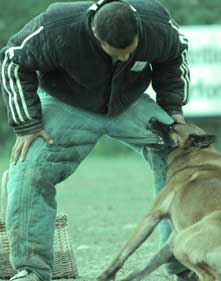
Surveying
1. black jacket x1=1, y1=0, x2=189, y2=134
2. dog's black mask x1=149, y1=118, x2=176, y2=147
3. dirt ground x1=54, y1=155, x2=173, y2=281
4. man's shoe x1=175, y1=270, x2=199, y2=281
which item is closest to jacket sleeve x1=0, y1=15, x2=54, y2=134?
black jacket x1=1, y1=0, x2=189, y2=134

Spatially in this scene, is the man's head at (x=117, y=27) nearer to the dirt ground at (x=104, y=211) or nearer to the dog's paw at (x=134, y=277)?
the dog's paw at (x=134, y=277)

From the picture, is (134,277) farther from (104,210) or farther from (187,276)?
(104,210)

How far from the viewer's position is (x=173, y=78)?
7.54 meters

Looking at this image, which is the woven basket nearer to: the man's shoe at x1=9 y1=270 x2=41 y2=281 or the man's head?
the man's shoe at x1=9 y1=270 x2=41 y2=281

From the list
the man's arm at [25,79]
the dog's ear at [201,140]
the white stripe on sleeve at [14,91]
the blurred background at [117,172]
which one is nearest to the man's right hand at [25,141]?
the man's arm at [25,79]

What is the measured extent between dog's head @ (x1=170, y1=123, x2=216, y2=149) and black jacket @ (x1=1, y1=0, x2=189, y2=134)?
39 centimetres

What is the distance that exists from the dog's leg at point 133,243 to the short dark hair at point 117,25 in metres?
1.26

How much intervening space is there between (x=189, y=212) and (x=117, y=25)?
1.41m

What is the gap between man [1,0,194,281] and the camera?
271 inches

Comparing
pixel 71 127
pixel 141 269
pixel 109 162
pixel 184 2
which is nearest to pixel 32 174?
pixel 71 127

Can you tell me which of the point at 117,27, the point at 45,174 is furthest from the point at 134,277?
the point at 117,27

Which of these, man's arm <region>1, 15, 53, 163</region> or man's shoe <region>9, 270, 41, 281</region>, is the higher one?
man's arm <region>1, 15, 53, 163</region>

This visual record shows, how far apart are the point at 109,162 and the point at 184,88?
18.9 meters

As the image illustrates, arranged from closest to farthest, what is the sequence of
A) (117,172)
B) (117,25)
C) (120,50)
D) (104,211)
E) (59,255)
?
(117,25), (120,50), (59,255), (104,211), (117,172)
